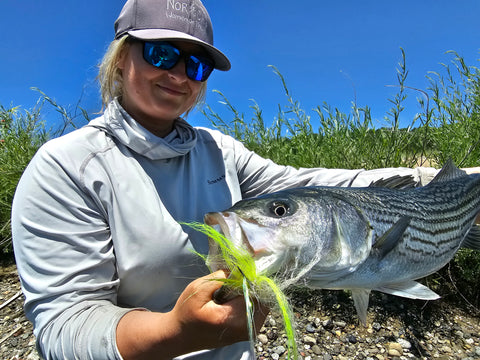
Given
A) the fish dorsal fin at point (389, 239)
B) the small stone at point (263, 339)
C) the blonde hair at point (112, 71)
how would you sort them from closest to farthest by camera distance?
the fish dorsal fin at point (389, 239), the blonde hair at point (112, 71), the small stone at point (263, 339)

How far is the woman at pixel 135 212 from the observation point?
3.92 feet

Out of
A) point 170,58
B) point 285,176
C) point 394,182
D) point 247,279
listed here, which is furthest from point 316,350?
point 170,58

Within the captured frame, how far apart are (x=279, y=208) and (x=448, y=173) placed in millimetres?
1536

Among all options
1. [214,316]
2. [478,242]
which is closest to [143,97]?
[214,316]

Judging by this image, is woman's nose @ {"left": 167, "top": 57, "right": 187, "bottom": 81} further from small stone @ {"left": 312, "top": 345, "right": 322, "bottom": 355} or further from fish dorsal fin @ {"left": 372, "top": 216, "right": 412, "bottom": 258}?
small stone @ {"left": 312, "top": 345, "right": 322, "bottom": 355}

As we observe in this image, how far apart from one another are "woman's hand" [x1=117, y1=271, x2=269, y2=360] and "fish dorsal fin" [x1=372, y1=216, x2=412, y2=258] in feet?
1.86

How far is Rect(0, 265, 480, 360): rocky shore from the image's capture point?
2936mm

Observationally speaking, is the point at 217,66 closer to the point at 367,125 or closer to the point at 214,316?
the point at 214,316

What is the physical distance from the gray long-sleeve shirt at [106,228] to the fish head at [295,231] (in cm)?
51

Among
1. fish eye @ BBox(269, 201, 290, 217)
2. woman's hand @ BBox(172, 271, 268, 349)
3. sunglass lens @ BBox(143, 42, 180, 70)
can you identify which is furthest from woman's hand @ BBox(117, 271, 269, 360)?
sunglass lens @ BBox(143, 42, 180, 70)

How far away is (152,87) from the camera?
1705mm

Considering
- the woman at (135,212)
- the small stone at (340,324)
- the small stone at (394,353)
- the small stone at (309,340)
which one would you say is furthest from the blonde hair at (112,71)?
the small stone at (394,353)

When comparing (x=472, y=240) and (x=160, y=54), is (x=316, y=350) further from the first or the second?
(x=160, y=54)

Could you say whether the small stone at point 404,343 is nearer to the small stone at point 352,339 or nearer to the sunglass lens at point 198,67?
the small stone at point 352,339
